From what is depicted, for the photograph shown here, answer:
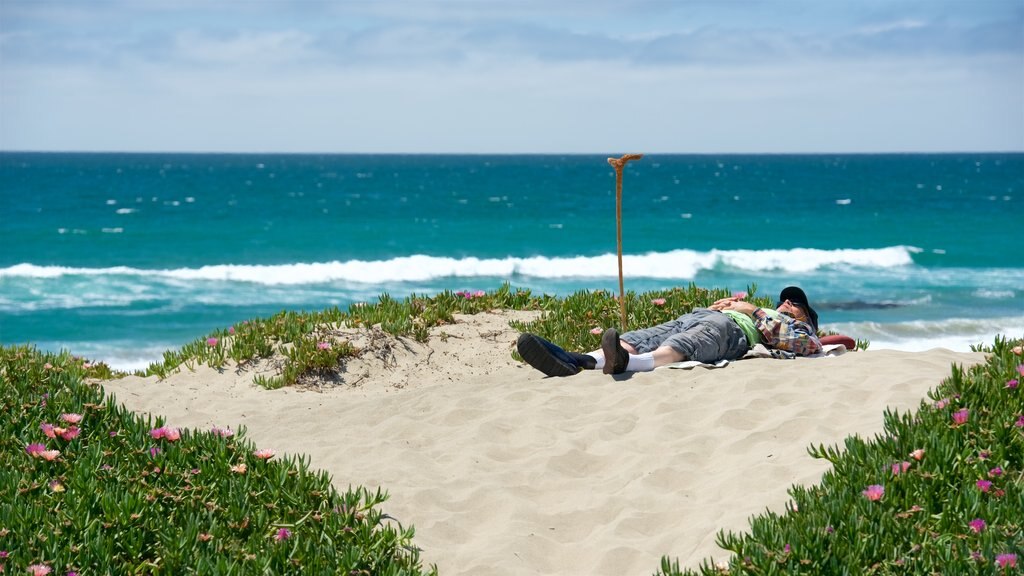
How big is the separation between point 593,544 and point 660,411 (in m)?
1.87

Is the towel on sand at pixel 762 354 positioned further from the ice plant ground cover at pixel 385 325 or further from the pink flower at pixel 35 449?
the pink flower at pixel 35 449

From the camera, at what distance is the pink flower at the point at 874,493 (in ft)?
15.9

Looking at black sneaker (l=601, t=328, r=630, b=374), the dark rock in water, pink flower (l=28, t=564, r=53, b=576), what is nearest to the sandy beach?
black sneaker (l=601, t=328, r=630, b=374)

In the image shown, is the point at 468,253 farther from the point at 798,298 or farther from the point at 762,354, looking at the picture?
the point at 762,354

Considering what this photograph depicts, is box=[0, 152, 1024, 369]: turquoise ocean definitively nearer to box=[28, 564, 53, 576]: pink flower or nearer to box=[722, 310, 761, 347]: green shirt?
box=[722, 310, 761, 347]: green shirt

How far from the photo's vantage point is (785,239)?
1592 inches

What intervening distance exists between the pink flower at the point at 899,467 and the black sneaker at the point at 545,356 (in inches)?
123

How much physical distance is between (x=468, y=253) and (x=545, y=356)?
28323 mm

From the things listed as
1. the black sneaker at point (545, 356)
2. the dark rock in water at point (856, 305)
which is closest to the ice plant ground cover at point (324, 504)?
the black sneaker at point (545, 356)

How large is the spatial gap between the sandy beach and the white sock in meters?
0.11

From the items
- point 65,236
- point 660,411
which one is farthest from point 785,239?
point 660,411

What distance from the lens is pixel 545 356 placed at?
7766 millimetres

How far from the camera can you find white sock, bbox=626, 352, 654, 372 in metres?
7.74

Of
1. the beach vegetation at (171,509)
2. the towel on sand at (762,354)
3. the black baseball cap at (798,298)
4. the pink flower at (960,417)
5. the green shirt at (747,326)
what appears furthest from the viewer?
the black baseball cap at (798,298)
